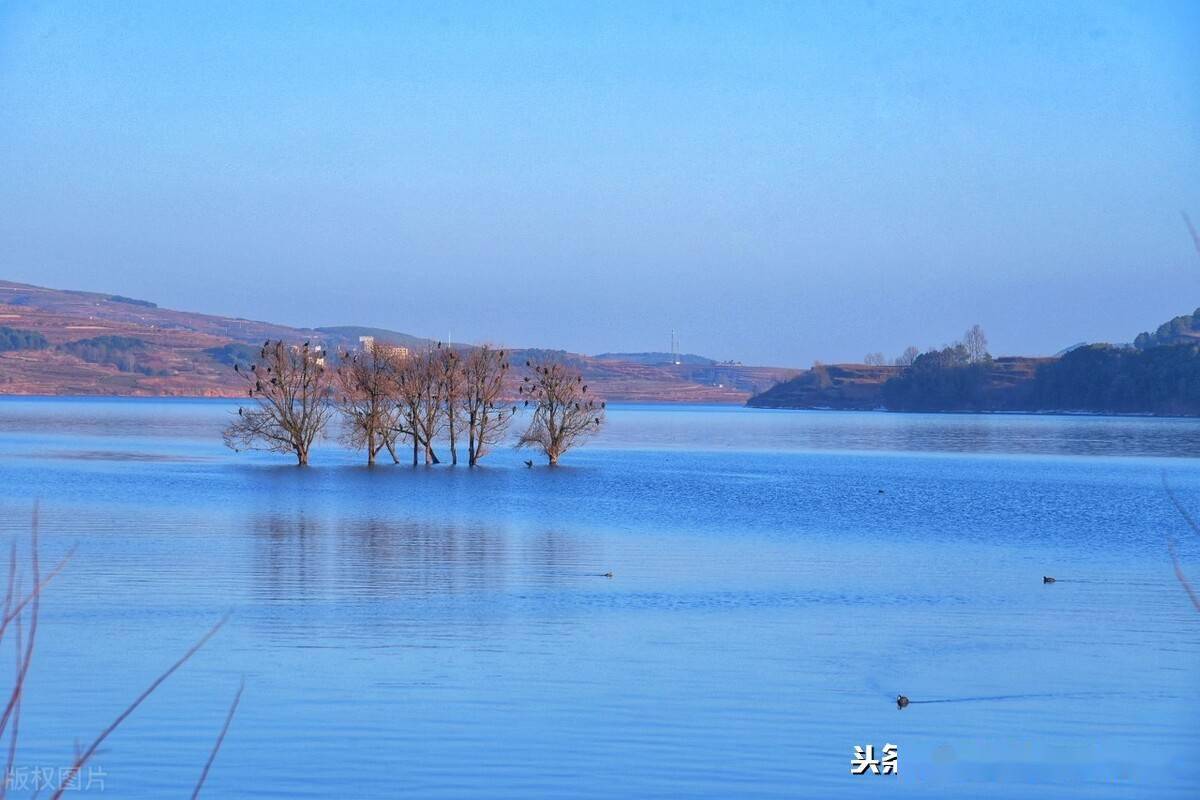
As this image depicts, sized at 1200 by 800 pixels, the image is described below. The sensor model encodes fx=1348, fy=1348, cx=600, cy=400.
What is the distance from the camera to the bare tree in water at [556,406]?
191 feet

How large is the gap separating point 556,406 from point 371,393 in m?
8.69

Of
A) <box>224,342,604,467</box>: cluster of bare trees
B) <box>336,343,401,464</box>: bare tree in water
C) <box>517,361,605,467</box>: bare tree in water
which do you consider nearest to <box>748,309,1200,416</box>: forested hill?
<box>517,361,605,467</box>: bare tree in water

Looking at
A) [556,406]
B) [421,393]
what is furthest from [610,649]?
[556,406]

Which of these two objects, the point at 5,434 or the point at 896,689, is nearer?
the point at 896,689

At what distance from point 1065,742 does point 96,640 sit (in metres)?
10.9

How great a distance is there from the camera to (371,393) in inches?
2261

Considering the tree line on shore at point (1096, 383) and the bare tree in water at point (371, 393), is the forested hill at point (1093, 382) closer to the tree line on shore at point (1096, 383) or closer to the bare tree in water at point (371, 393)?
the tree line on shore at point (1096, 383)

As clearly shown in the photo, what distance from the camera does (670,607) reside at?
19.9m

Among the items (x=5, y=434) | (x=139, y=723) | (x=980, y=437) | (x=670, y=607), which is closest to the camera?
(x=139, y=723)

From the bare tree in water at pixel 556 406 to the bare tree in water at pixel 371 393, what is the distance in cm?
579

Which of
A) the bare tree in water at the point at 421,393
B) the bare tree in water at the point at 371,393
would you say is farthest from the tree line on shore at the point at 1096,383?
the bare tree in water at the point at 371,393

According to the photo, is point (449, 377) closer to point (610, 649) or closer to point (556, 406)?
point (556, 406)

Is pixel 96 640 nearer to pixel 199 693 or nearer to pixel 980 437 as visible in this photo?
pixel 199 693

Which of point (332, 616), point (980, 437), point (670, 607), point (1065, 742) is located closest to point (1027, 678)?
point (1065, 742)
